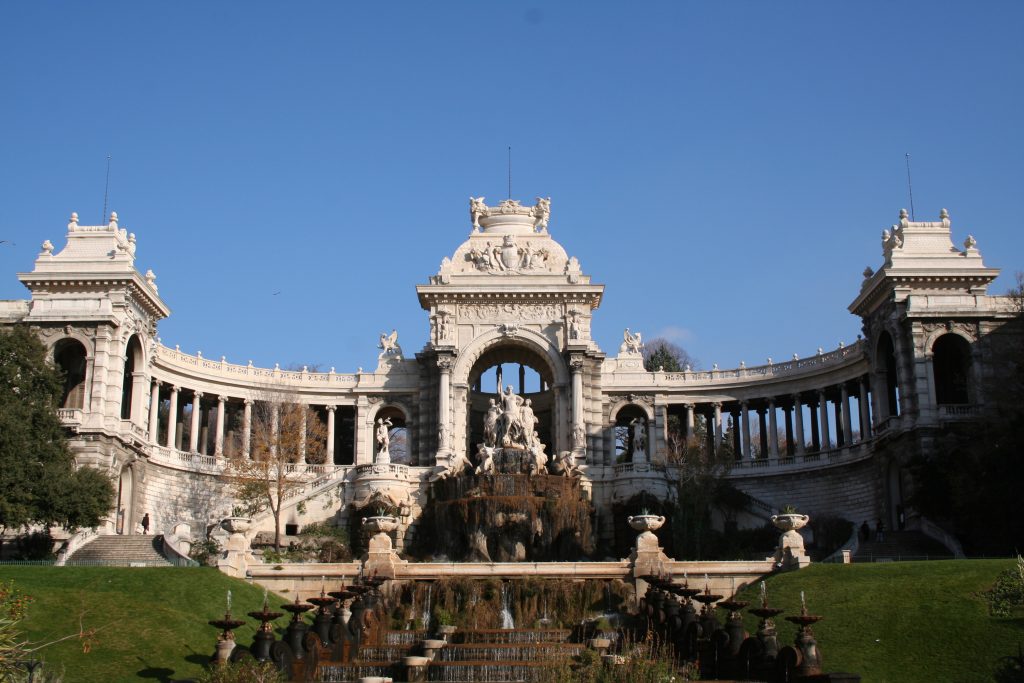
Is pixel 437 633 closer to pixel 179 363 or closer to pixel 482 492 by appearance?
pixel 482 492

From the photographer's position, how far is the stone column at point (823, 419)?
70875mm

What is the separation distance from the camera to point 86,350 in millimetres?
60312

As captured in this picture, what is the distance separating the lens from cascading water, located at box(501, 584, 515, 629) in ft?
132

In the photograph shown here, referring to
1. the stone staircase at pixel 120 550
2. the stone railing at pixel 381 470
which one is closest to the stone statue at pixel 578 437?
the stone railing at pixel 381 470

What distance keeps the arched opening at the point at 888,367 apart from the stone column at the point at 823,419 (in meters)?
5.35

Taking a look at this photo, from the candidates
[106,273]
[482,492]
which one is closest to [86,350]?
[106,273]

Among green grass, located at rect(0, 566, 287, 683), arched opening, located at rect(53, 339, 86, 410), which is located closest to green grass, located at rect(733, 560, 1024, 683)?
green grass, located at rect(0, 566, 287, 683)

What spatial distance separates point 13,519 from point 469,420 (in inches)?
1285

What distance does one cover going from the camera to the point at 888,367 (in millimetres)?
65750

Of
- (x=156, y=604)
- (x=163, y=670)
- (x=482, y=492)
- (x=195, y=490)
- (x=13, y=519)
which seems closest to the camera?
(x=163, y=670)

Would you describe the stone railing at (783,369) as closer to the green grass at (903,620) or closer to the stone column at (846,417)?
the stone column at (846,417)

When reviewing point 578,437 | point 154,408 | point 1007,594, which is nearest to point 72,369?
point 154,408

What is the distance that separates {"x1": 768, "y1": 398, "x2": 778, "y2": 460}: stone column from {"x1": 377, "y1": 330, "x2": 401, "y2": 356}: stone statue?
2363cm

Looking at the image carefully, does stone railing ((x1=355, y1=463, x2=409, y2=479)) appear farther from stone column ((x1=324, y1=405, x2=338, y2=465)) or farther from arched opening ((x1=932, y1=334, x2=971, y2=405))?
arched opening ((x1=932, y1=334, x2=971, y2=405))
